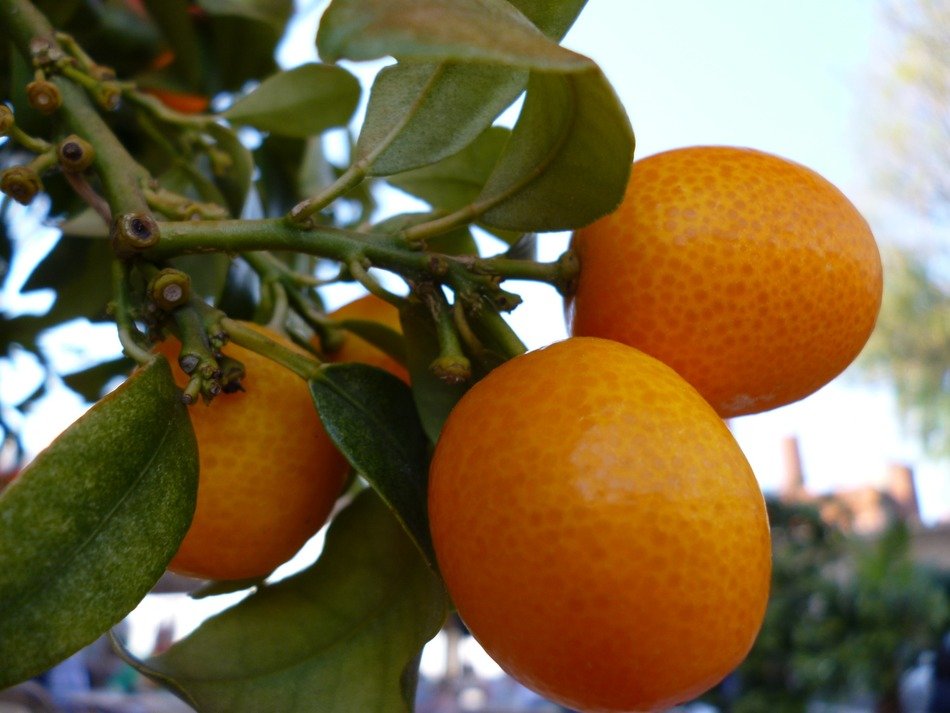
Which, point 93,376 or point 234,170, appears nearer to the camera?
point 234,170

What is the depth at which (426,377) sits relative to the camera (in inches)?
17.6

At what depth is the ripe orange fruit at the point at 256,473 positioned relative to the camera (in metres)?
0.43

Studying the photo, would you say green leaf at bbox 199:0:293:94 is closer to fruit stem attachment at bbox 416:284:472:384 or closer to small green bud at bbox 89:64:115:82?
small green bud at bbox 89:64:115:82

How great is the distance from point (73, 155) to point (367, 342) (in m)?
0.19

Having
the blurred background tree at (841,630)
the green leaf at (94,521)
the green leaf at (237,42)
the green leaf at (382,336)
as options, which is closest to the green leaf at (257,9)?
the green leaf at (237,42)

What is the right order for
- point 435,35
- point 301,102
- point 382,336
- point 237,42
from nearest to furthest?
1. point 435,35
2. point 382,336
3. point 301,102
4. point 237,42

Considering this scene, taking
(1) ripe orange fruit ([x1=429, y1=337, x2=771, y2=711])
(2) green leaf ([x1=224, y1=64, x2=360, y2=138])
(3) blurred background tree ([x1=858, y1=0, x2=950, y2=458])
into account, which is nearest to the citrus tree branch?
(2) green leaf ([x1=224, y1=64, x2=360, y2=138])

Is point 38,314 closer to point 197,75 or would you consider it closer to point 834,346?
point 197,75

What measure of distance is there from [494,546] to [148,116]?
483 mm

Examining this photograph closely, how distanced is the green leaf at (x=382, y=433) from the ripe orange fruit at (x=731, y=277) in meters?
0.10

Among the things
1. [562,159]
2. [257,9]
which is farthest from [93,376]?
[562,159]

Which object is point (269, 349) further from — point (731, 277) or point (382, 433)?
point (731, 277)

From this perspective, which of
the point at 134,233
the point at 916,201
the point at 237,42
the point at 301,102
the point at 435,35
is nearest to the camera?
the point at 435,35

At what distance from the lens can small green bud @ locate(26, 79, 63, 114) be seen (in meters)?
0.53
